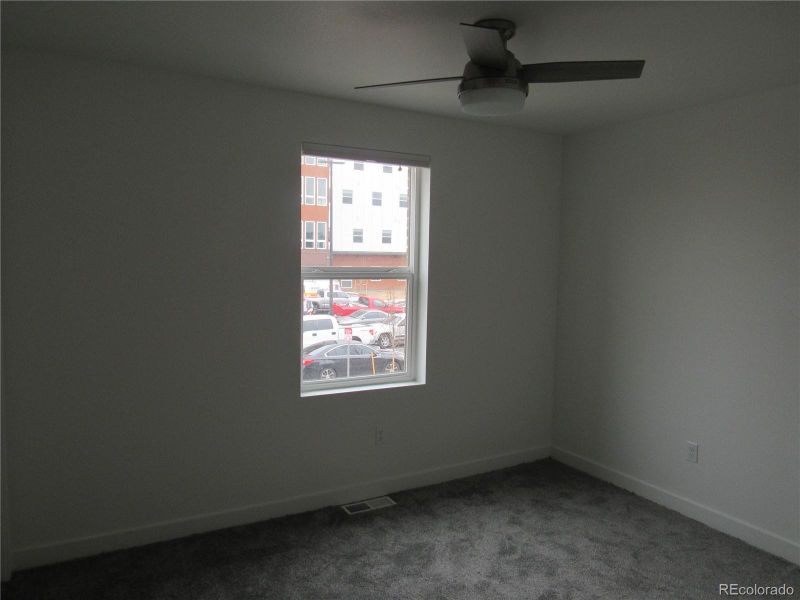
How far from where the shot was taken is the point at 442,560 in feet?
9.61

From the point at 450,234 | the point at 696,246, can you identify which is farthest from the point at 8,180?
the point at 696,246

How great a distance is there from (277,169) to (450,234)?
122 cm

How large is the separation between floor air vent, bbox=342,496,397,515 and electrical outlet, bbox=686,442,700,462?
1.79 metres

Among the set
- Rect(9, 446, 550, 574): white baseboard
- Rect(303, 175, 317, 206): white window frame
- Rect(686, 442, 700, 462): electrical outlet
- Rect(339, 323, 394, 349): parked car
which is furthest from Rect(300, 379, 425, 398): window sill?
Rect(686, 442, 700, 462): electrical outlet

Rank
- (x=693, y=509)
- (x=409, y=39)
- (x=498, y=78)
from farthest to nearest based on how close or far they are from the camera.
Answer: (x=693, y=509)
(x=409, y=39)
(x=498, y=78)

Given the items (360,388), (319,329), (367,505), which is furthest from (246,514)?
(319,329)

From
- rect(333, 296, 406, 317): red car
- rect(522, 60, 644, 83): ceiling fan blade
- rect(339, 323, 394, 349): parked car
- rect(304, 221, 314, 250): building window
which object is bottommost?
rect(339, 323, 394, 349): parked car

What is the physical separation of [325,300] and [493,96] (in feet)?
5.77

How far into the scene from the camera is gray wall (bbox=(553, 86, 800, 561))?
3.04 m

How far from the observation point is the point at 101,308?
9.34 ft

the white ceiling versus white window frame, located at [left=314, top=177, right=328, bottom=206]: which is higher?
the white ceiling

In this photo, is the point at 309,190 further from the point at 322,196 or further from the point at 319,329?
the point at 319,329

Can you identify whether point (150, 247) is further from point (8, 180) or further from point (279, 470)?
point (279, 470)

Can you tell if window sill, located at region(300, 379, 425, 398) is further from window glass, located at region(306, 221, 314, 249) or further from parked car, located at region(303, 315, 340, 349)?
window glass, located at region(306, 221, 314, 249)
